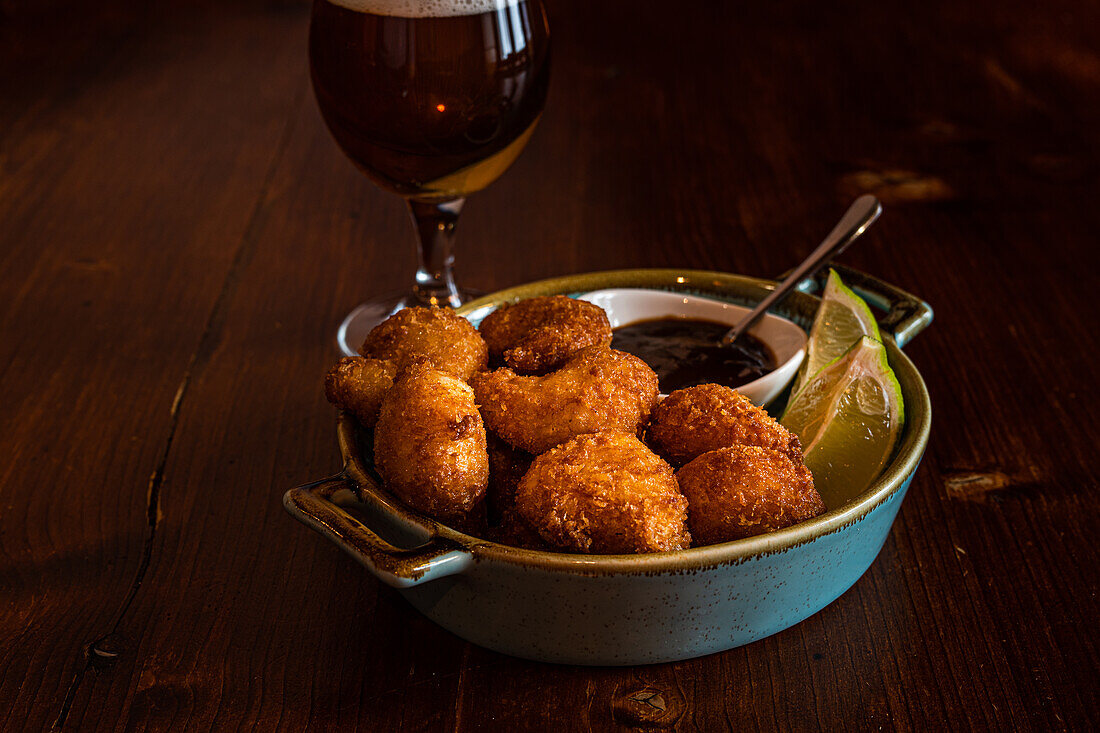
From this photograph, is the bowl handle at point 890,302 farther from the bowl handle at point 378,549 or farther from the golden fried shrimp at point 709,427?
the bowl handle at point 378,549

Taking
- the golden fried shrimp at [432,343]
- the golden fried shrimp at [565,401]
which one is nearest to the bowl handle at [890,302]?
the golden fried shrimp at [565,401]

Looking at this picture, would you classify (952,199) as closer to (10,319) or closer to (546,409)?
(546,409)

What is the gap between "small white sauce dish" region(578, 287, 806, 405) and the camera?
145cm

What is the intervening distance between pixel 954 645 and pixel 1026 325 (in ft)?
2.75

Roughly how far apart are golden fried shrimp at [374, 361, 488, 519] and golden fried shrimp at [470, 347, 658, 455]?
0.06 metres

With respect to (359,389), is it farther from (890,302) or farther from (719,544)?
(890,302)

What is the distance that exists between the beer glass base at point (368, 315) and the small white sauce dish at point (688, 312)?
13.8 inches

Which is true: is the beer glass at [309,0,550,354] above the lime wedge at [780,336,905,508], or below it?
above

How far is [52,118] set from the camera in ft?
8.28

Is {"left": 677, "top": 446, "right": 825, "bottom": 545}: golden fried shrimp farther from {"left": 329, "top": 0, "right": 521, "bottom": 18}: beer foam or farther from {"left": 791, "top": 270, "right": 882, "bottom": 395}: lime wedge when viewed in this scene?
{"left": 329, "top": 0, "right": 521, "bottom": 18}: beer foam

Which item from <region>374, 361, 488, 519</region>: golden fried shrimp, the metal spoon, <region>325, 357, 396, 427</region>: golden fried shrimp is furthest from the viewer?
the metal spoon

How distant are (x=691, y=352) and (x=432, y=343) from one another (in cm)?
40

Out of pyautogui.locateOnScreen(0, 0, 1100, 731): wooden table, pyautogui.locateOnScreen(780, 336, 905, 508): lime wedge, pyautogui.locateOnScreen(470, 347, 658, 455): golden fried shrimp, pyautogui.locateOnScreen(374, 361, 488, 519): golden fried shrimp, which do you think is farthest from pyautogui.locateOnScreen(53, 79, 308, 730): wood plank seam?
pyautogui.locateOnScreen(780, 336, 905, 508): lime wedge

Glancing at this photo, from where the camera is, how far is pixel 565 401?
3.71ft
